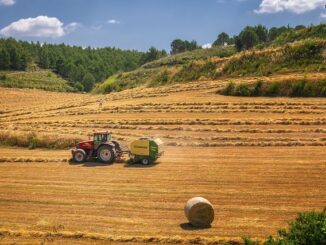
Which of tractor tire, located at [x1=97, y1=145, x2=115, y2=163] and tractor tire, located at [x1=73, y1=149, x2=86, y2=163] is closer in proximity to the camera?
tractor tire, located at [x1=97, y1=145, x2=115, y2=163]

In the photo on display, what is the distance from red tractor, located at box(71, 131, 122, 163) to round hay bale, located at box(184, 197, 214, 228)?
38.3 ft

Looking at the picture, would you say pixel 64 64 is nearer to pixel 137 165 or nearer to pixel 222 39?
pixel 222 39

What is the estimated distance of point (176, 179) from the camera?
2478cm

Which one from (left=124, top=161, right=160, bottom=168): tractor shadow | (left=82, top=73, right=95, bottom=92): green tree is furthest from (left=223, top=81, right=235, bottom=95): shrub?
(left=82, top=73, right=95, bottom=92): green tree

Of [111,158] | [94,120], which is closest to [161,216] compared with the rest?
[111,158]

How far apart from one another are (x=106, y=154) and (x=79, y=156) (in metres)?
1.72

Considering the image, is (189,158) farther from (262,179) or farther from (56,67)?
(56,67)

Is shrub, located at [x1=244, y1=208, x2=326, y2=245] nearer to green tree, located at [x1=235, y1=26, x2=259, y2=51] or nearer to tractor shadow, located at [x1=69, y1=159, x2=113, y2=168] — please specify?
tractor shadow, located at [x1=69, y1=159, x2=113, y2=168]

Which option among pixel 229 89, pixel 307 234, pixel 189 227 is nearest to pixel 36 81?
pixel 229 89

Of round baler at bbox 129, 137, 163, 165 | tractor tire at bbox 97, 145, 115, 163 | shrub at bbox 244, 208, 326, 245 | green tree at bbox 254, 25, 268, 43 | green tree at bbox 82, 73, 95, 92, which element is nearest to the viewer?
shrub at bbox 244, 208, 326, 245

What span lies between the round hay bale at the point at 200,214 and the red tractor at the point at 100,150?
11685mm

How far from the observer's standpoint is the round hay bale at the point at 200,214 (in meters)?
18.2

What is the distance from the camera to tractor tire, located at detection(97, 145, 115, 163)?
1150 inches

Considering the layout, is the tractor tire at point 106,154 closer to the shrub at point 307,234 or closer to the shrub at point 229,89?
the shrub at point 307,234
